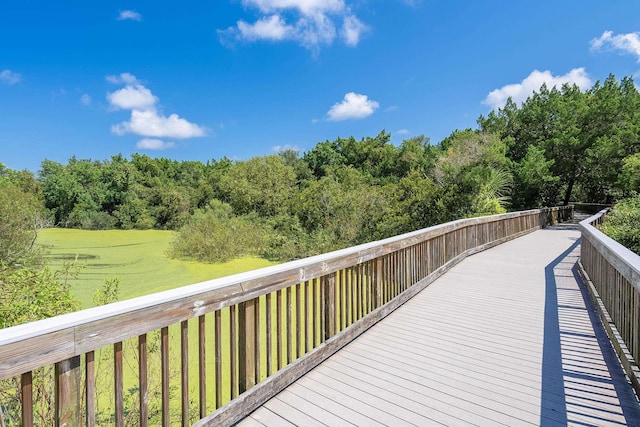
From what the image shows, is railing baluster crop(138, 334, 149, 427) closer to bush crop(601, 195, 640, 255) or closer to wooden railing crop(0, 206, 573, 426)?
wooden railing crop(0, 206, 573, 426)

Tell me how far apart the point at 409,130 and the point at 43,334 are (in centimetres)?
4794

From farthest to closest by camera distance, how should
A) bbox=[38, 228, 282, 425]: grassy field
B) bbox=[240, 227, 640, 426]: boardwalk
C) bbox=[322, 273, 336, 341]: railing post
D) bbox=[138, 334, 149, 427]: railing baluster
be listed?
bbox=[38, 228, 282, 425]: grassy field → bbox=[322, 273, 336, 341]: railing post → bbox=[240, 227, 640, 426]: boardwalk → bbox=[138, 334, 149, 427]: railing baluster

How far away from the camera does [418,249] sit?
4.84 m

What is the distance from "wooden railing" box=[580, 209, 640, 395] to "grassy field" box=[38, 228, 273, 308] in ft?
29.5

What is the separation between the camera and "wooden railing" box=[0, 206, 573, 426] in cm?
127

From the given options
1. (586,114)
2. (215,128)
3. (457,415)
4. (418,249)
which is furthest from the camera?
(215,128)

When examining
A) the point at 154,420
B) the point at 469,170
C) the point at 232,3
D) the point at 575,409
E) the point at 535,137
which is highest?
the point at 232,3

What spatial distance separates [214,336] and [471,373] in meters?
1.98

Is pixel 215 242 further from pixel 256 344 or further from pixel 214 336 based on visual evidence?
pixel 256 344

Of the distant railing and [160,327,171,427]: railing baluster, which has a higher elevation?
the distant railing

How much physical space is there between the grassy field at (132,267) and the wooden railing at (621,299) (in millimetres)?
8979

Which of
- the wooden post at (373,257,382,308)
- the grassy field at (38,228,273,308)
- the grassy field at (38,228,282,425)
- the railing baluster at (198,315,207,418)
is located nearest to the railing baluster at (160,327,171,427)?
the railing baluster at (198,315,207,418)

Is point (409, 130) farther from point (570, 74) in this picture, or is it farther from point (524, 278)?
point (524, 278)

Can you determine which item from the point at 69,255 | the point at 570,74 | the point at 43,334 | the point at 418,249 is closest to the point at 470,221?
the point at 418,249
